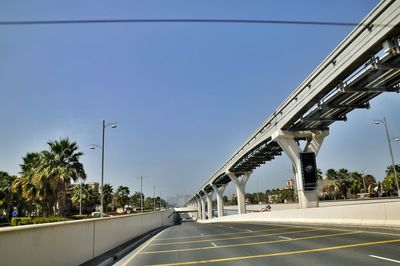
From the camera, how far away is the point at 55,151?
44.8m

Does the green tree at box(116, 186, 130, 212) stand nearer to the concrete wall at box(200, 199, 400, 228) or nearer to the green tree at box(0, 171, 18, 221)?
the green tree at box(0, 171, 18, 221)

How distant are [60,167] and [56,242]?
3594 cm

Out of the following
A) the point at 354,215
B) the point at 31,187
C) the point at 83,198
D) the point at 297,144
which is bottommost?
the point at 354,215

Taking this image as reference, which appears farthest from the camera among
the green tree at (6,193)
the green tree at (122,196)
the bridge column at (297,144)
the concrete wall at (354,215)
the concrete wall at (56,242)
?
the green tree at (122,196)

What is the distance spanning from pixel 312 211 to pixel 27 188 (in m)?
34.9

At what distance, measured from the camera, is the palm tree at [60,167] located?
42.8 m

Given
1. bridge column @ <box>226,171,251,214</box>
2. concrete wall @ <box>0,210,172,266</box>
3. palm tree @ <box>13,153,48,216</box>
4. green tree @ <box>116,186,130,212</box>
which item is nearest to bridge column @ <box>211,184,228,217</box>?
bridge column @ <box>226,171,251,214</box>

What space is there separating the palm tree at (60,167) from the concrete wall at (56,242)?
28572 mm

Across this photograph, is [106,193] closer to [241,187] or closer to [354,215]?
[241,187]

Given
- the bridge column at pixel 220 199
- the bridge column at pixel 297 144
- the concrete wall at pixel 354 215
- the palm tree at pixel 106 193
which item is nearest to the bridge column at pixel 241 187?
the bridge column at pixel 220 199

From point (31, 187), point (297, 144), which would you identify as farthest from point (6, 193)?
point (297, 144)

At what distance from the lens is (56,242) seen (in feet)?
31.0

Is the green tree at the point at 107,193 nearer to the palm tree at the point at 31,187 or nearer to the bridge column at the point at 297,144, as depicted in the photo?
the palm tree at the point at 31,187

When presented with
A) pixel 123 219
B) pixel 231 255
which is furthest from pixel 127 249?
pixel 231 255
